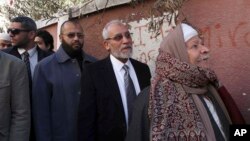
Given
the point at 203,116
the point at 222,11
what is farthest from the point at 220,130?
the point at 222,11

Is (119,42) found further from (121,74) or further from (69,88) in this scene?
(69,88)

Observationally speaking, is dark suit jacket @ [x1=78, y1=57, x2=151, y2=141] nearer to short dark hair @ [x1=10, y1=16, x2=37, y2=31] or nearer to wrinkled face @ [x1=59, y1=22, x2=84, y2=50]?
wrinkled face @ [x1=59, y1=22, x2=84, y2=50]

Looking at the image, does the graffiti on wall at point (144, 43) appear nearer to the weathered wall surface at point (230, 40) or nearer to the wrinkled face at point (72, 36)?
the weathered wall surface at point (230, 40)

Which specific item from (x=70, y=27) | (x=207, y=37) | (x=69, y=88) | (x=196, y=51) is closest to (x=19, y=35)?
(x=70, y=27)

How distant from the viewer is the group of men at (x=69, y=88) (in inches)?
149

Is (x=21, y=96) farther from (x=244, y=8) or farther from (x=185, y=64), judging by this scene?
(x=244, y=8)

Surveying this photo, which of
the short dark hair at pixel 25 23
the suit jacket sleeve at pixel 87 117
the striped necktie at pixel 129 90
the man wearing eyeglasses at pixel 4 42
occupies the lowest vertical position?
the suit jacket sleeve at pixel 87 117

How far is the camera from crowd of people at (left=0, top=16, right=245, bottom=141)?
3.11m

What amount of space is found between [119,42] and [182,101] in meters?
1.24

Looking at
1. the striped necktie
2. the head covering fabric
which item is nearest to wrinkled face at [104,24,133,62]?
the striped necktie

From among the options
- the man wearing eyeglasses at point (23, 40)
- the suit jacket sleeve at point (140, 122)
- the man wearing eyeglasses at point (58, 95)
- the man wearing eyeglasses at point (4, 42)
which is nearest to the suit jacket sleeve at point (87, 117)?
the man wearing eyeglasses at point (58, 95)

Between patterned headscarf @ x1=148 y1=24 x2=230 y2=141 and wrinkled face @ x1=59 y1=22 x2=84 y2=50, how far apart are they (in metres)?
1.61

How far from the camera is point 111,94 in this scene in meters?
3.91

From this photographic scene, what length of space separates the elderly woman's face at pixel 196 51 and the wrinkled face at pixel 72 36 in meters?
1.70
